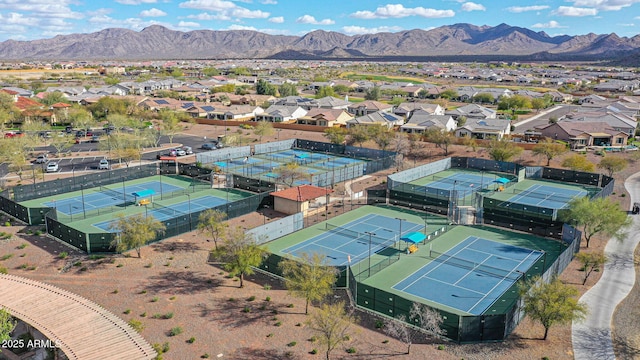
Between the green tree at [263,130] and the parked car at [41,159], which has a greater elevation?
→ the green tree at [263,130]

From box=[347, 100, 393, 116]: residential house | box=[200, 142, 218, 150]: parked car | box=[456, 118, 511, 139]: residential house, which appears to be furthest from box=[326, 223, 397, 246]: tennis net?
box=[347, 100, 393, 116]: residential house

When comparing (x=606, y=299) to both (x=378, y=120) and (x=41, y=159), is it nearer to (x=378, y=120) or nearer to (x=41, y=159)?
(x=378, y=120)

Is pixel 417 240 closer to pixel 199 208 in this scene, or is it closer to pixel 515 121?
pixel 199 208

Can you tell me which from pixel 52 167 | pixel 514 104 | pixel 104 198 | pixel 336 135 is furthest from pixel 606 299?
pixel 514 104

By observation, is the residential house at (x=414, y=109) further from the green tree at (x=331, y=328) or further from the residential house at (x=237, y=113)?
the green tree at (x=331, y=328)

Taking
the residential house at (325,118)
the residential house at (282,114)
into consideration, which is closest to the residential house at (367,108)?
the residential house at (325,118)

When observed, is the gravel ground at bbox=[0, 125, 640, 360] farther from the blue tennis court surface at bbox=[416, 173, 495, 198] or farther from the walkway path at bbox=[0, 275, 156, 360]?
the blue tennis court surface at bbox=[416, 173, 495, 198]
